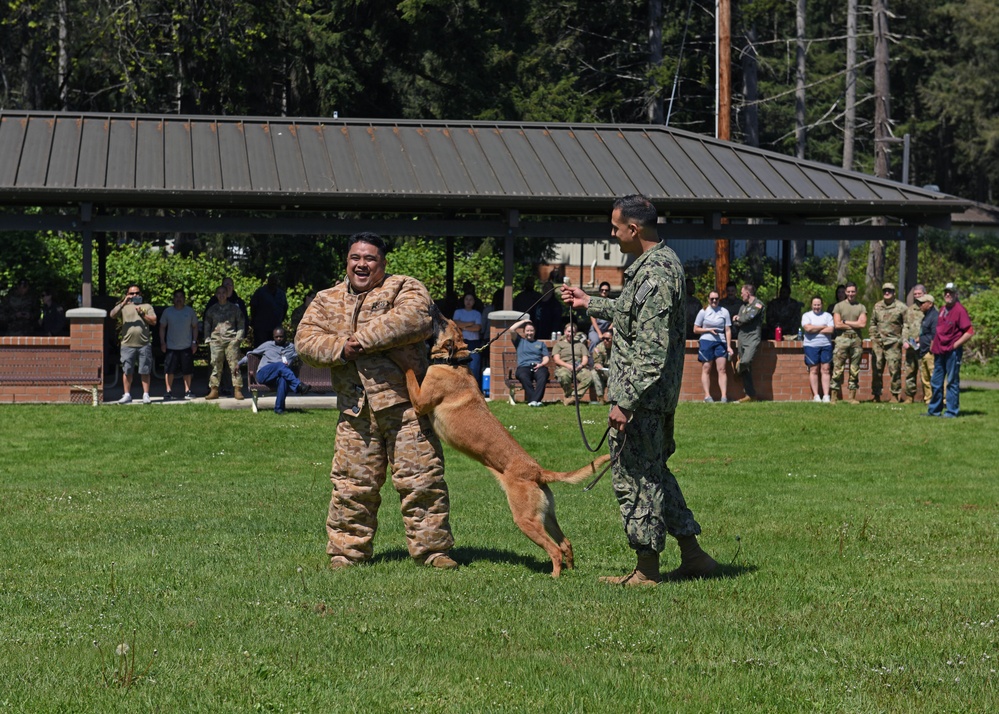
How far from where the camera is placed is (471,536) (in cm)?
923

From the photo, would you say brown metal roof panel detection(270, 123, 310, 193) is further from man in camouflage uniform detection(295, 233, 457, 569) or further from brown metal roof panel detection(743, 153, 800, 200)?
man in camouflage uniform detection(295, 233, 457, 569)

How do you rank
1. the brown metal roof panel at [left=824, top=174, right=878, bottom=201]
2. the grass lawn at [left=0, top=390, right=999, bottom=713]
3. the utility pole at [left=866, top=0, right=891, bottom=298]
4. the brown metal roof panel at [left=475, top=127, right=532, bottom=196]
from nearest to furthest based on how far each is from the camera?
the grass lawn at [left=0, top=390, right=999, bottom=713] < the brown metal roof panel at [left=475, top=127, right=532, bottom=196] < the brown metal roof panel at [left=824, top=174, right=878, bottom=201] < the utility pole at [left=866, top=0, right=891, bottom=298]

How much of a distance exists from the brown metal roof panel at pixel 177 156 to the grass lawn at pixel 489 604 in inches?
262

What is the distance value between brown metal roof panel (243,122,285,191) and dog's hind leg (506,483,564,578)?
12.0 metres

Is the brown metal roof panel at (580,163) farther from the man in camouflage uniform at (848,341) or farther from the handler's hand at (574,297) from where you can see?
the handler's hand at (574,297)

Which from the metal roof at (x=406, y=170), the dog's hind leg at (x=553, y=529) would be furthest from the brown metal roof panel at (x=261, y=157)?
the dog's hind leg at (x=553, y=529)

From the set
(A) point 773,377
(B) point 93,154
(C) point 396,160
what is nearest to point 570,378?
(A) point 773,377

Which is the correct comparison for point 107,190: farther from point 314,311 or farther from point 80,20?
point 80,20

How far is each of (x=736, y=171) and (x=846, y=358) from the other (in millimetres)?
3577

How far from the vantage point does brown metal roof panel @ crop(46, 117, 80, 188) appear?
728 inches

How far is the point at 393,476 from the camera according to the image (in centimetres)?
776

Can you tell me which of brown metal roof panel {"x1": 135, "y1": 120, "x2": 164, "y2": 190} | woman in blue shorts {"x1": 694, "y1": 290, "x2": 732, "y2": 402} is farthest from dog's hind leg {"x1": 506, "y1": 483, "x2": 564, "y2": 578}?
brown metal roof panel {"x1": 135, "y1": 120, "x2": 164, "y2": 190}

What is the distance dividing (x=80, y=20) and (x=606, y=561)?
102ft

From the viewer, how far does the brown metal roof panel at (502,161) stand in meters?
19.4
